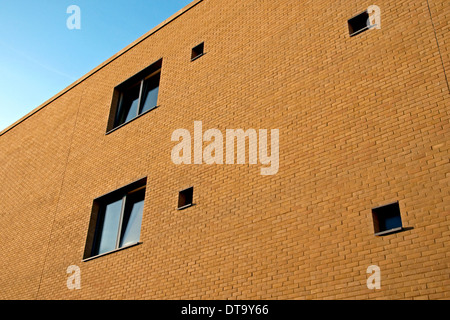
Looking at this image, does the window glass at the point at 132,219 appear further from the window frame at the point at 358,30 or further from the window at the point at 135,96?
the window frame at the point at 358,30

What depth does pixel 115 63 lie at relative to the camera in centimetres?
1534

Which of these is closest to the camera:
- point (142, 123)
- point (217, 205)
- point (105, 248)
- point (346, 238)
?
point (346, 238)

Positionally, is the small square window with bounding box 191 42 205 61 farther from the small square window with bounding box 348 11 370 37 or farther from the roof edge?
the small square window with bounding box 348 11 370 37

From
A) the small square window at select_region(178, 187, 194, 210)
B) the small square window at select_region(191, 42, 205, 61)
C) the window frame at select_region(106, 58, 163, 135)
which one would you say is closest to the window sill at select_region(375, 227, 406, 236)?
the small square window at select_region(178, 187, 194, 210)

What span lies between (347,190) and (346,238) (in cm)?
83

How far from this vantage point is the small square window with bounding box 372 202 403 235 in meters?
7.32

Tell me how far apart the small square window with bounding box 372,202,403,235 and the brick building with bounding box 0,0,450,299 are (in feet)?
0.07

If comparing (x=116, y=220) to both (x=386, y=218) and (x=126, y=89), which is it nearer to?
(x=126, y=89)

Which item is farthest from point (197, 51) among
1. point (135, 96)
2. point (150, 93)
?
point (135, 96)

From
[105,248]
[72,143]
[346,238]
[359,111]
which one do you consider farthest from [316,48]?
[72,143]

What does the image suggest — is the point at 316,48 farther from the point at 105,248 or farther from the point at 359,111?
the point at 105,248

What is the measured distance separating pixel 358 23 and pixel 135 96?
283 inches

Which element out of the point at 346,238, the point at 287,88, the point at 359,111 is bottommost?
the point at 346,238

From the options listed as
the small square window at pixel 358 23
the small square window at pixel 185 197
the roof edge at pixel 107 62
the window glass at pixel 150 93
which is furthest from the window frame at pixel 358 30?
the window glass at pixel 150 93
